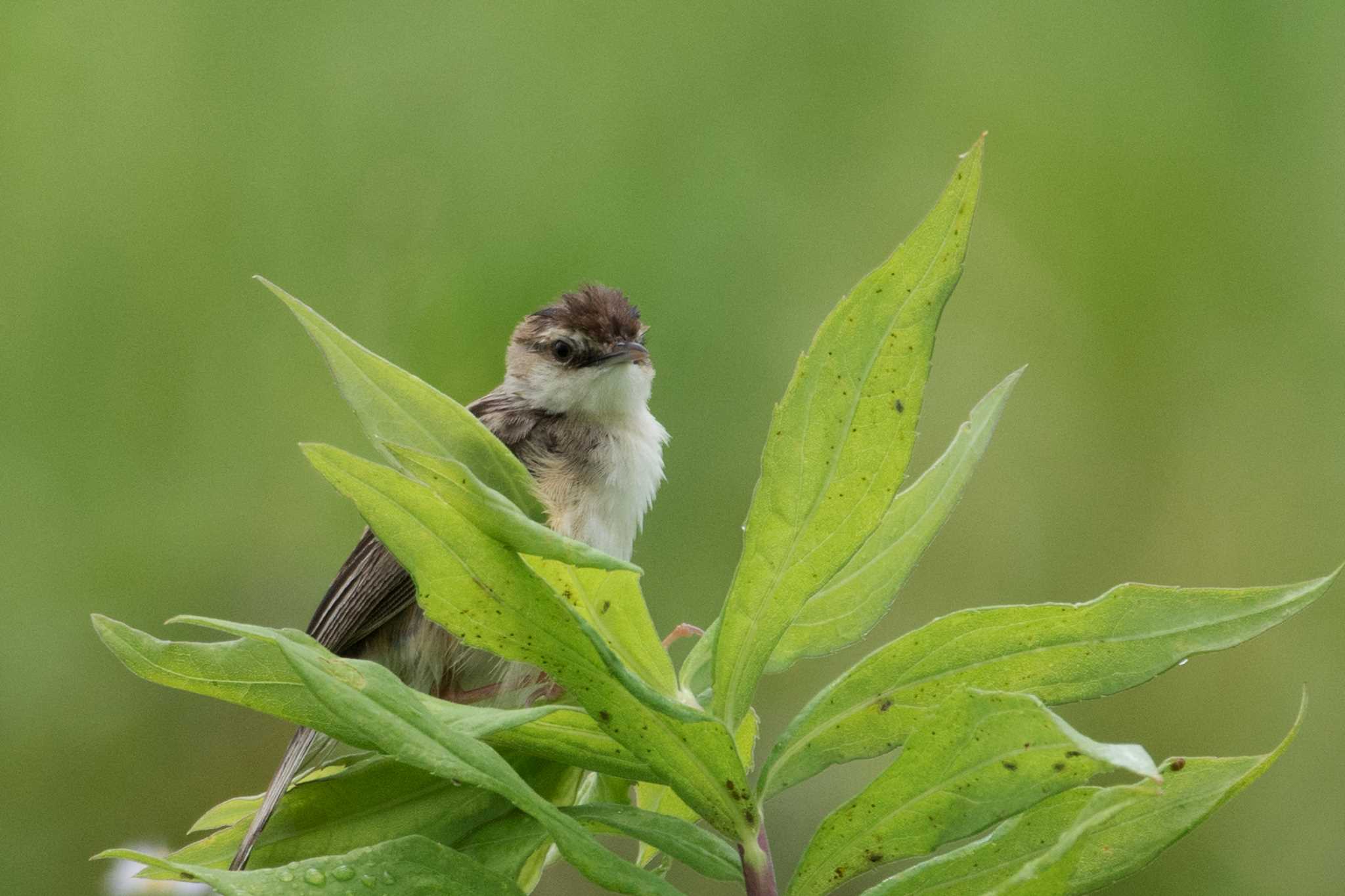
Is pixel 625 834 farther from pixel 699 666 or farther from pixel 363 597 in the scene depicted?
pixel 363 597

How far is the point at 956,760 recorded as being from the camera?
102 cm

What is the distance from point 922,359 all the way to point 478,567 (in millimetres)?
393

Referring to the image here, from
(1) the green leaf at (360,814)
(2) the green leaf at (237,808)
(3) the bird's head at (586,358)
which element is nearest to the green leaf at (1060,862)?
(1) the green leaf at (360,814)

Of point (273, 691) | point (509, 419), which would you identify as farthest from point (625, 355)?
point (273, 691)

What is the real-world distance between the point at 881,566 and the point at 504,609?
1.23 ft

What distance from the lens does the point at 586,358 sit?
325 cm

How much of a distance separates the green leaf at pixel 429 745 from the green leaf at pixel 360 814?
0.19 metres

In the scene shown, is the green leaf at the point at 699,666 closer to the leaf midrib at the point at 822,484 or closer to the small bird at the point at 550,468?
the leaf midrib at the point at 822,484

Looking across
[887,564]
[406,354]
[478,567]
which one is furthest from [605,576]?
[406,354]

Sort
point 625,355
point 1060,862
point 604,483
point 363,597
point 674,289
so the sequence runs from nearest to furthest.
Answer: point 1060,862 < point 363,597 < point 604,483 < point 625,355 < point 674,289

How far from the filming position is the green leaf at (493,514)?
982 millimetres

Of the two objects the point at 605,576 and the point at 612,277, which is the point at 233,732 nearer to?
the point at 612,277

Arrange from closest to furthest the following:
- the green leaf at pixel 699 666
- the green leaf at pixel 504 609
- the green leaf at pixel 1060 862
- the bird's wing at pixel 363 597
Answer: the green leaf at pixel 1060 862 → the green leaf at pixel 504 609 → the green leaf at pixel 699 666 → the bird's wing at pixel 363 597

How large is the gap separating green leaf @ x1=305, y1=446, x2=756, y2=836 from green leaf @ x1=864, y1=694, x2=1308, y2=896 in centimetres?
18
